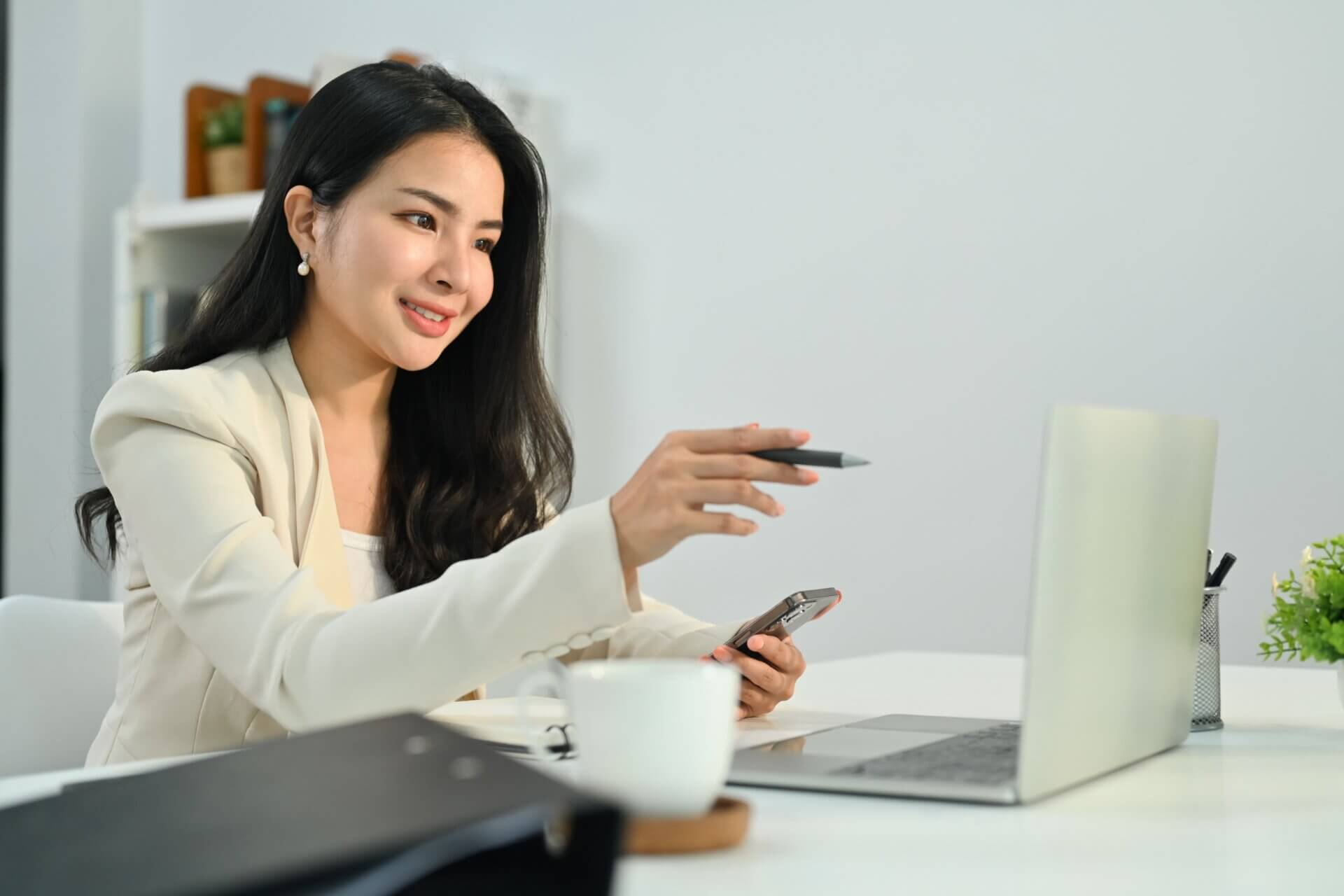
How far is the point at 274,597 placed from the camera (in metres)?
1.12

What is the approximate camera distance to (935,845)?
27.9 inches

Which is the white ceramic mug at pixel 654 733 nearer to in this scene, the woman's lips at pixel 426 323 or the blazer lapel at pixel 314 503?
the blazer lapel at pixel 314 503

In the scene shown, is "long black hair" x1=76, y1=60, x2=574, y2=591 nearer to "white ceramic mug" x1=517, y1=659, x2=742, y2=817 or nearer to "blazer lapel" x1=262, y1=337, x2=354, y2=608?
"blazer lapel" x1=262, y1=337, x2=354, y2=608

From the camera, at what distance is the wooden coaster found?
682mm

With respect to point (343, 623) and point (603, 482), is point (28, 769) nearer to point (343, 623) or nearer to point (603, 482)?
point (343, 623)

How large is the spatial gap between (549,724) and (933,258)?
1858 mm

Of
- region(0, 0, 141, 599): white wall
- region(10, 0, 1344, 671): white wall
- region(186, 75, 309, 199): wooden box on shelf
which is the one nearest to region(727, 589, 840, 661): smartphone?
region(10, 0, 1344, 671): white wall

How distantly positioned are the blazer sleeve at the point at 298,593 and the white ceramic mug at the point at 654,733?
27cm

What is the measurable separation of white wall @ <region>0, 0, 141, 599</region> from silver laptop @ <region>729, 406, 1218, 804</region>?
123 inches

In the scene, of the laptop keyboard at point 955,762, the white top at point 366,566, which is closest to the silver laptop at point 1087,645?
the laptop keyboard at point 955,762

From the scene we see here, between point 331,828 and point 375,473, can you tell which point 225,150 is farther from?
point 331,828

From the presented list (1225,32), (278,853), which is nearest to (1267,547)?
(1225,32)

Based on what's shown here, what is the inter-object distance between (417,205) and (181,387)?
1.12 ft

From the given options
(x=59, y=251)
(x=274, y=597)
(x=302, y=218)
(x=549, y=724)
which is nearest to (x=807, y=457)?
(x=549, y=724)
